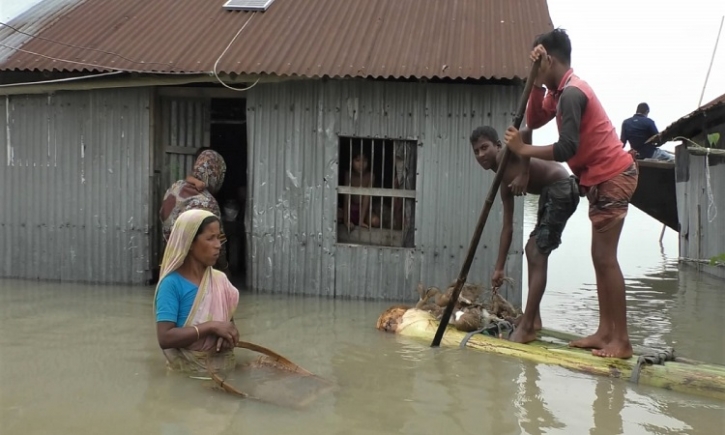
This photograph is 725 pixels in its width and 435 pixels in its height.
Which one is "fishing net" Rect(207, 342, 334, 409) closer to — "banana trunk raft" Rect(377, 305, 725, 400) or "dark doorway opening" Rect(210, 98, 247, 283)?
"banana trunk raft" Rect(377, 305, 725, 400)

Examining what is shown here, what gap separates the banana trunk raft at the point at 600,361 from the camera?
453 cm

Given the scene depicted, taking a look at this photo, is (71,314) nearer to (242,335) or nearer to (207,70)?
(242,335)

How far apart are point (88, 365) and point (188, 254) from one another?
1.38 metres

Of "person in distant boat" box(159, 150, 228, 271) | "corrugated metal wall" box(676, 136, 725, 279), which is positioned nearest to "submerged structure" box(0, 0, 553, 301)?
"person in distant boat" box(159, 150, 228, 271)

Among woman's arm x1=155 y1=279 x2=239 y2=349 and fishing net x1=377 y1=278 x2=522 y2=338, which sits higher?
woman's arm x1=155 y1=279 x2=239 y2=349

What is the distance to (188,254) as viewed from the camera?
4.52 metres

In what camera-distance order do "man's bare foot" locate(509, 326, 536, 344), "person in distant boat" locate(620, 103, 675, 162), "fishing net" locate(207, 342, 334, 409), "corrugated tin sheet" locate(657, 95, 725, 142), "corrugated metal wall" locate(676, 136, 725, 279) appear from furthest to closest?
"person in distant boat" locate(620, 103, 675, 162), "corrugated metal wall" locate(676, 136, 725, 279), "corrugated tin sheet" locate(657, 95, 725, 142), "man's bare foot" locate(509, 326, 536, 344), "fishing net" locate(207, 342, 334, 409)

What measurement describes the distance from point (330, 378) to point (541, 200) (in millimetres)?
2322

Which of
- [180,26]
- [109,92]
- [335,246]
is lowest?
[335,246]

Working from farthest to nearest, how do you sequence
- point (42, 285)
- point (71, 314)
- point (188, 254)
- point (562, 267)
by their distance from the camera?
point (562, 267) → point (42, 285) → point (71, 314) → point (188, 254)

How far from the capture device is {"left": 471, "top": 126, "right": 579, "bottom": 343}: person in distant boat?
18.2 ft

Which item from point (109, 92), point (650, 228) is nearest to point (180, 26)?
point (109, 92)

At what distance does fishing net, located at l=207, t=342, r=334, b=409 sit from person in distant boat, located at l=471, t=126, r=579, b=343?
71.6 inches

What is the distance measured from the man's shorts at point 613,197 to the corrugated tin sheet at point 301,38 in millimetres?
2655
